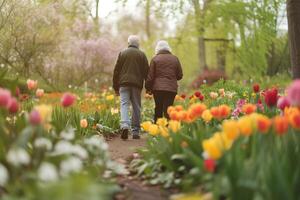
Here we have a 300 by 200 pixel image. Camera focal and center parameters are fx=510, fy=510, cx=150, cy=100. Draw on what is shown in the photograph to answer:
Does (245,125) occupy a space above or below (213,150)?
above

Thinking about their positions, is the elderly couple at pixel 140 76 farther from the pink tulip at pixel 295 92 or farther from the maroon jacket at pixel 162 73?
the pink tulip at pixel 295 92

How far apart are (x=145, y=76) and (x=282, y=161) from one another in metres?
5.10

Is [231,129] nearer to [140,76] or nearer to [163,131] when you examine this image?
[163,131]

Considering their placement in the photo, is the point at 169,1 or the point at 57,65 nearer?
the point at 57,65

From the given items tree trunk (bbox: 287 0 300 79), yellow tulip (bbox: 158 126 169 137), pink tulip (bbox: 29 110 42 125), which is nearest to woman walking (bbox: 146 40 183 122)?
tree trunk (bbox: 287 0 300 79)

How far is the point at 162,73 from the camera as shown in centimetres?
841

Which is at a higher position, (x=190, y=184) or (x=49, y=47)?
(x=49, y=47)

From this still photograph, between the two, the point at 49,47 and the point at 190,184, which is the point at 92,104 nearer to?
the point at 49,47

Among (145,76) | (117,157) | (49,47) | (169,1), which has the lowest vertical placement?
(117,157)

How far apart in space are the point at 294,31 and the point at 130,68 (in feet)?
8.75

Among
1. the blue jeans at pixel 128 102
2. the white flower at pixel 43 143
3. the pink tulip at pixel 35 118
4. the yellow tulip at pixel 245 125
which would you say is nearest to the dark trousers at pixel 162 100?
the blue jeans at pixel 128 102

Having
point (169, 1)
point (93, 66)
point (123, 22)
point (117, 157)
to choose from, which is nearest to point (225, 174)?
point (117, 157)

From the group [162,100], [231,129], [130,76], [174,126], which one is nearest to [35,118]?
[231,129]

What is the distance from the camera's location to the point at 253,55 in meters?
24.2
